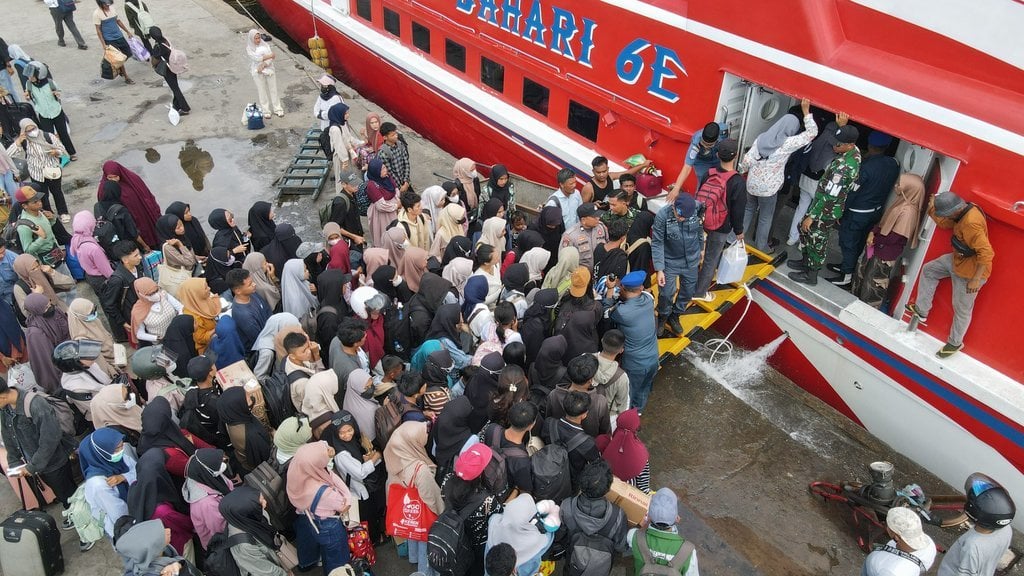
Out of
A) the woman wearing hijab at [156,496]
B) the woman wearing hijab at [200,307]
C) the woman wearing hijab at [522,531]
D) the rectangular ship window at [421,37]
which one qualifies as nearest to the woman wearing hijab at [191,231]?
the woman wearing hijab at [200,307]

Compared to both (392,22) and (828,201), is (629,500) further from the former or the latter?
(392,22)

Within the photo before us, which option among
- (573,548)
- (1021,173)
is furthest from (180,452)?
(1021,173)

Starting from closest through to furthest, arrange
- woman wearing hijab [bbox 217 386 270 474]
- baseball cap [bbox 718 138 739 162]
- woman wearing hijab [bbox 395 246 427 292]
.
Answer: woman wearing hijab [bbox 217 386 270 474] → baseball cap [bbox 718 138 739 162] → woman wearing hijab [bbox 395 246 427 292]

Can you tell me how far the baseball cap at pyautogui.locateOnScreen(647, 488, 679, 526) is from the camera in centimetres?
375

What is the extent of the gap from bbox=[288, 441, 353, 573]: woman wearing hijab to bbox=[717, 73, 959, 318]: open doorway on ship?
4.40 meters

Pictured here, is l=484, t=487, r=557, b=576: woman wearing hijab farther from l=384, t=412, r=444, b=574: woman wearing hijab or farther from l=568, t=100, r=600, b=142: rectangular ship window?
l=568, t=100, r=600, b=142: rectangular ship window

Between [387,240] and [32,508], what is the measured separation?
3.41 metres

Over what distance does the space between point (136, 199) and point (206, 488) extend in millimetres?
4375

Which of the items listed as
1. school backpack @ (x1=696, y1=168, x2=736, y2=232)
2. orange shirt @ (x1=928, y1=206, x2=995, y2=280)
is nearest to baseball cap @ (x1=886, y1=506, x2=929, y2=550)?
orange shirt @ (x1=928, y1=206, x2=995, y2=280)

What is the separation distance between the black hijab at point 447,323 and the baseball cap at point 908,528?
307 centimetres

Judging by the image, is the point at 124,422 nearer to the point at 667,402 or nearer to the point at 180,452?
the point at 180,452

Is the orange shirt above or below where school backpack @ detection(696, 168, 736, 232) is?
above

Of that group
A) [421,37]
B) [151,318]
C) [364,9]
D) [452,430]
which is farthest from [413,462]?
[364,9]

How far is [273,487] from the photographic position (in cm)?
425
